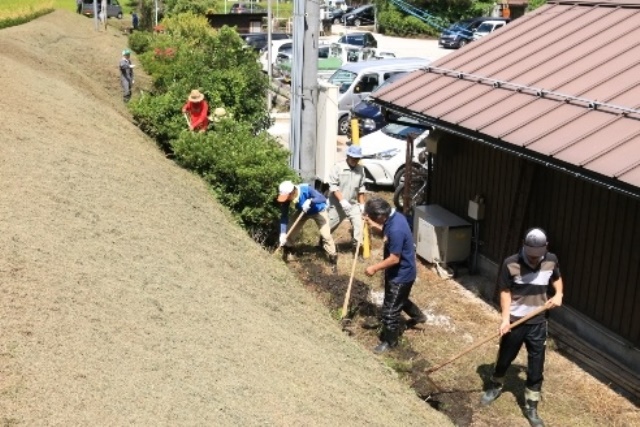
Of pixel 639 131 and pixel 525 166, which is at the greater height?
pixel 639 131

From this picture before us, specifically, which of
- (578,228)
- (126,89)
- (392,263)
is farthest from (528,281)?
(126,89)

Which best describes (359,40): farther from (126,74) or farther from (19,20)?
(126,74)

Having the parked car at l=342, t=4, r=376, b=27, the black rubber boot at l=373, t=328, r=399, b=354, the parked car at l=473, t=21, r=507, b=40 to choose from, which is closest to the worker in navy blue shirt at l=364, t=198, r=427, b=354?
the black rubber boot at l=373, t=328, r=399, b=354

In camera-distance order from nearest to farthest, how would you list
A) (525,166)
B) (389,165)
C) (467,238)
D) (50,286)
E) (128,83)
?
(50,286) < (525,166) < (467,238) < (389,165) < (128,83)

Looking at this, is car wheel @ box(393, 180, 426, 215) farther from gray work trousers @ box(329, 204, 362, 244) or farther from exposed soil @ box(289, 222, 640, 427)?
exposed soil @ box(289, 222, 640, 427)

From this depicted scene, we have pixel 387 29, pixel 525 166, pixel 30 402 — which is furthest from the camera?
pixel 387 29

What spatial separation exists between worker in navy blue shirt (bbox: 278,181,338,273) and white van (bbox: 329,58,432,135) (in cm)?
990

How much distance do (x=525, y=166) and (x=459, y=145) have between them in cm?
210

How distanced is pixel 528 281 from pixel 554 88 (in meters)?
3.33

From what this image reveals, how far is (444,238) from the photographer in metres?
11.2

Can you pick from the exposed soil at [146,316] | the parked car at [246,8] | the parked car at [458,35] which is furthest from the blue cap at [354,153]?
the parked car at [246,8]

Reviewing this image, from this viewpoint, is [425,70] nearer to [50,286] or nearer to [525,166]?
[525,166]

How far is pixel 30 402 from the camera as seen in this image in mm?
4832

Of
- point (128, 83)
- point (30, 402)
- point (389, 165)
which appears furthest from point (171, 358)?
point (128, 83)
